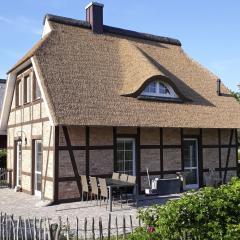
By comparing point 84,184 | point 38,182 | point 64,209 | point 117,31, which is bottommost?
point 64,209

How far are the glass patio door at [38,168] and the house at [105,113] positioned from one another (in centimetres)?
4

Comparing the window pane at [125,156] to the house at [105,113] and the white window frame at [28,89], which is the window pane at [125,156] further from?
the white window frame at [28,89]

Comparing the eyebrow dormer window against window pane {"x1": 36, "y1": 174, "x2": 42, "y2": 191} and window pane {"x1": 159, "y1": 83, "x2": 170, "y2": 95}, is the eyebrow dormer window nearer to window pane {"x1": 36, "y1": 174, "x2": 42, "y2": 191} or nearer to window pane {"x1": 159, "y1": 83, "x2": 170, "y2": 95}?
window pane {"x1": 159, "y1": 83, "x2": 170, "y2": 95}

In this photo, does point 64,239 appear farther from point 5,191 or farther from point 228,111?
point 228,111

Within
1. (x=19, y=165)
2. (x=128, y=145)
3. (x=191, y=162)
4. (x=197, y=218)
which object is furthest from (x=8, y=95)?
(x=197, y=218)

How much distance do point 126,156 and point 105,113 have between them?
6.37 ft

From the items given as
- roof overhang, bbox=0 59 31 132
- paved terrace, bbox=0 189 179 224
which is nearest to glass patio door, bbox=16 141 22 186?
roof overhang, bbox=0 59 31 132

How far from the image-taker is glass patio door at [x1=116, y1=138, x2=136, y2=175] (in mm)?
14008

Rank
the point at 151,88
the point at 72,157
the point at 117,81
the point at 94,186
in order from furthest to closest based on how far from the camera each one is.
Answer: the point at 151,88, the point at 117,81, the point at 72,157, the point at 94,186

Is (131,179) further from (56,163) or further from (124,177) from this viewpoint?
(56,163)

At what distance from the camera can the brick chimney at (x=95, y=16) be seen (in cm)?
1661

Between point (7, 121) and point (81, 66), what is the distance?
606 centimetres

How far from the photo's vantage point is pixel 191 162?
15.9 metres

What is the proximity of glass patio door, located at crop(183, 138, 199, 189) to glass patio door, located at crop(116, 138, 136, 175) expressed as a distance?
2.43 meters
